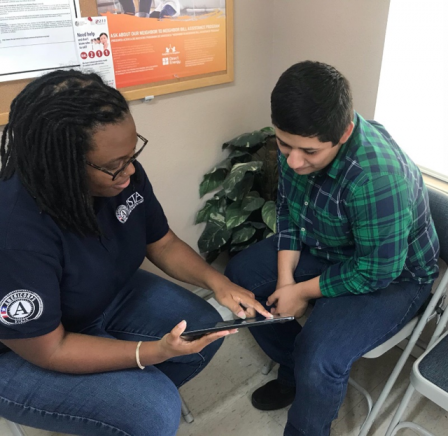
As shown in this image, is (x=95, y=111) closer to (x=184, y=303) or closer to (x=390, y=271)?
(x=184, y=303)

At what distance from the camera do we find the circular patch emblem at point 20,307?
Result: 842 mm

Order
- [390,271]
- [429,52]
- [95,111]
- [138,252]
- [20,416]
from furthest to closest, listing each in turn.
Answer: [429,52], [138,252], [390,271], [20,416], [95,111]

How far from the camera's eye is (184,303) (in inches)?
50.2

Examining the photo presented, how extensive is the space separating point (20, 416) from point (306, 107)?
0.97 meters

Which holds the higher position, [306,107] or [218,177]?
[306,107]

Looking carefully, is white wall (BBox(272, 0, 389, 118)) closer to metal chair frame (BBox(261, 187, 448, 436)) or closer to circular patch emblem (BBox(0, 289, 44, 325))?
metal chair frame (BBox(261, 187, 448, 436))

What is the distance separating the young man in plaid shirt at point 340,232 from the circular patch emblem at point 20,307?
668 mm

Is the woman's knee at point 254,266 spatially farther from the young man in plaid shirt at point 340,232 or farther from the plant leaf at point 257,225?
the plant leaf at point 257,225

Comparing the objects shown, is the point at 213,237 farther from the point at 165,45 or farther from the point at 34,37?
the point at 34,37

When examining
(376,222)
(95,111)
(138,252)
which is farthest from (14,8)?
(376,222)

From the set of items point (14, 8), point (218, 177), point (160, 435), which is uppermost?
point (14, 8)

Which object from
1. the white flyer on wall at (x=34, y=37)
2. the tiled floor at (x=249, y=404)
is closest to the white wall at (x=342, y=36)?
the white flyer on wall at (x=34, y=37)

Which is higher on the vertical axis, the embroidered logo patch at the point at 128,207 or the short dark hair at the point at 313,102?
the short dark hair at the point at 313,102

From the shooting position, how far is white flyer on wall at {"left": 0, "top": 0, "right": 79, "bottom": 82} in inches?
44.1
